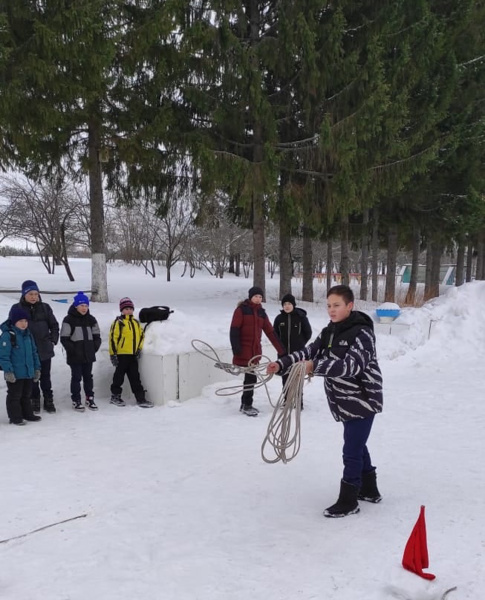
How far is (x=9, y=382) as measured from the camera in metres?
5.72

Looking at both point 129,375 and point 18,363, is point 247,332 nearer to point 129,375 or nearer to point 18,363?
point 129,375

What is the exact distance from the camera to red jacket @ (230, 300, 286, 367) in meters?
6.39

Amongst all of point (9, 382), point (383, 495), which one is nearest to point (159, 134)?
point (9, 382)

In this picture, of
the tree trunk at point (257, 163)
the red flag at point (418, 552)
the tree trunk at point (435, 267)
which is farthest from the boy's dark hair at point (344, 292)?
the tree trunk at point (435, 267)

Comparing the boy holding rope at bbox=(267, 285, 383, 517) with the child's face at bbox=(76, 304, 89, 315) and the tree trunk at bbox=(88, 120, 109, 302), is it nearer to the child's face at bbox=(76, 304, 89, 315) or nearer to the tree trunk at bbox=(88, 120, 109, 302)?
the child's face at bbox=(76, 304, 89, 315)

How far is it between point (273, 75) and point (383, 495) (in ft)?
39.5

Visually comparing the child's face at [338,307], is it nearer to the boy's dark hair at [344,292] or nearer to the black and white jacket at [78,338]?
the boy's dark hair at [344,292]

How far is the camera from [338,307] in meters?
3.46

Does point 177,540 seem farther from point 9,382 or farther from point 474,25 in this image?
point 474,25

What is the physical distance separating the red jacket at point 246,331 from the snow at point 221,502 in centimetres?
79

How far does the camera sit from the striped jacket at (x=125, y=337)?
670 cm

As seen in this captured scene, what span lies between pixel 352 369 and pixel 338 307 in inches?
17.6

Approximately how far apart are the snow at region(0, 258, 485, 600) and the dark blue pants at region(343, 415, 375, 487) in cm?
30

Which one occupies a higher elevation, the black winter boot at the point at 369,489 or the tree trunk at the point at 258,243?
the tree trunk at the point at 258,243
